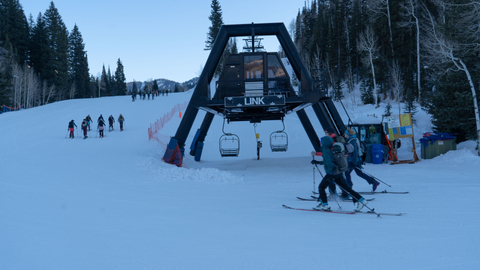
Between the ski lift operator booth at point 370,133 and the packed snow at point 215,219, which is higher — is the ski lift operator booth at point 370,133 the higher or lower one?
the higher one

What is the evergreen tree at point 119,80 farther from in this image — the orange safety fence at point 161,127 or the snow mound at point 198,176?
the snow mound at point 198,176

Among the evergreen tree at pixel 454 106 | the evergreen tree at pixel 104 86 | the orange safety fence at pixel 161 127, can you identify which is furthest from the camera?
the evergreen tree at pixel 104 86

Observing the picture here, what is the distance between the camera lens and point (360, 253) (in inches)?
160

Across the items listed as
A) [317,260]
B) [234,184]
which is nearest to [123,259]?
[317,260]

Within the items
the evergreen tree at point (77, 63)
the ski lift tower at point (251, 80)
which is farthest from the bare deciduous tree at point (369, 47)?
the evergreen tree at point (77, 63)

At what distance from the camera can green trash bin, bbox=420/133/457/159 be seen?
15.0 metres

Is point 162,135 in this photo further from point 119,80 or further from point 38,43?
point 119,80

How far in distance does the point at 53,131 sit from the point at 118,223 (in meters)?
22.7

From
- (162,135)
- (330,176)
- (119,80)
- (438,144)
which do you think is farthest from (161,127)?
(119,80)

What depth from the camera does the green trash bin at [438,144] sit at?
15.0m

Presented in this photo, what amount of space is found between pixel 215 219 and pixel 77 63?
84.1m

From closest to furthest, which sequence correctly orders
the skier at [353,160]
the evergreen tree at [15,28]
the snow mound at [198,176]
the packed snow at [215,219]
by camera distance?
1. the packed snow at [215,219]
2. the skier at [353,160]
3. the snow mound at [198,176]
4. the evergreen tree at [15,28]

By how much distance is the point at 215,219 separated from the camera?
5918 mm

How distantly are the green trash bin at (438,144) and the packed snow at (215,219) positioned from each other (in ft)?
4.00
